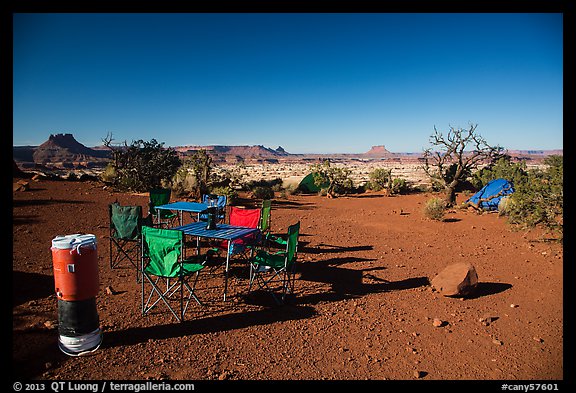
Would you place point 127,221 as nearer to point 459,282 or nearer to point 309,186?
point 459,282

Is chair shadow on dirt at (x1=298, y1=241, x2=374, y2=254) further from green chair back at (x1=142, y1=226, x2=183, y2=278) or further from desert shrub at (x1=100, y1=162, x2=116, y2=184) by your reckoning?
desert shrub at (x1=100, y1=162, x2=116, y2=184)

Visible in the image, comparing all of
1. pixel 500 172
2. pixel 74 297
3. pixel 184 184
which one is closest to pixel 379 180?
pixel 500 172

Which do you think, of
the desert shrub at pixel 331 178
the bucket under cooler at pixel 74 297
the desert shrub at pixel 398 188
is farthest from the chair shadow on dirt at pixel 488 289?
the desert shrub at pixel 398 188

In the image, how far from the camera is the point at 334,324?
448cm

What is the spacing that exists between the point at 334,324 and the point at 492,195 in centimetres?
1233

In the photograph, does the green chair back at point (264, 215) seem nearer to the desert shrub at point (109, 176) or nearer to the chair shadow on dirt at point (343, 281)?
the chair shadow on dirt at point (343, 281)

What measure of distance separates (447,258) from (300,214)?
634 centimetres

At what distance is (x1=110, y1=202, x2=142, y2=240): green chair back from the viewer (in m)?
5.98

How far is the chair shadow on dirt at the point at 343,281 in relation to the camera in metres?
5.42

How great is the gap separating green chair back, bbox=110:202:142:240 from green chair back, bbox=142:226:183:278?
1622mm

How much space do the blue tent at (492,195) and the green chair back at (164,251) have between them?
41.2ft

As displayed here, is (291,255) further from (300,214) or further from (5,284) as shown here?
(300,214)

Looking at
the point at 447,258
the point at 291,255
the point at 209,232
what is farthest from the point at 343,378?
the point at 447,258

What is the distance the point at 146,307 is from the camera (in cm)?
469
